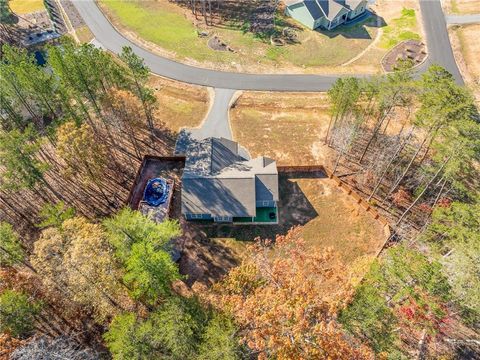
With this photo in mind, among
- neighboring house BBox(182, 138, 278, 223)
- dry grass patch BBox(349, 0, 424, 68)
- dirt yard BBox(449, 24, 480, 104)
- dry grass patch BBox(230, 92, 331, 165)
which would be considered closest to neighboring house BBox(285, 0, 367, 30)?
dry grass patch BBox(349, 0, 424, 68)

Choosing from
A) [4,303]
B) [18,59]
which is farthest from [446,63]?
Result: [4,303]

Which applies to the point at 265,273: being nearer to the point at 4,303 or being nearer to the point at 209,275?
the point at 209,275

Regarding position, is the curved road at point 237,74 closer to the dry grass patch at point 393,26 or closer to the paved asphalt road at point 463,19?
the dry grass patch at point 393,26

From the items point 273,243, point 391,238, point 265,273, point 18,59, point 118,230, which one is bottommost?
point 391,238

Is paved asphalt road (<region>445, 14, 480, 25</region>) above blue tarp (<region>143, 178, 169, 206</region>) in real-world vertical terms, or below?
above

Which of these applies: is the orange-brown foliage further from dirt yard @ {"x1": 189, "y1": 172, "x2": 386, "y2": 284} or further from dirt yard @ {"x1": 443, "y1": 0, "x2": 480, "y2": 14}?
dirt yard @ {"x1": 443, "y1": 0, "x2": 480, "y2": 14}
